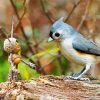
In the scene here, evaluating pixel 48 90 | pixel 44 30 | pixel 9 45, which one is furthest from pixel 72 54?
pixel 44 30

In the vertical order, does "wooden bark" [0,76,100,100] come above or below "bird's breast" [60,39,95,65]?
below

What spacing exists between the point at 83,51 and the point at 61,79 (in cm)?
26

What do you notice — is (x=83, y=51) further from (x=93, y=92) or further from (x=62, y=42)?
(x=93, y=92)

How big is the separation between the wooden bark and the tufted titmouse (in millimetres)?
176

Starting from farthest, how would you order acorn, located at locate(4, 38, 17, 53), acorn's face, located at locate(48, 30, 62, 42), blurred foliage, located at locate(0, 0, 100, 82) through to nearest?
blurred foliage, located at locate(0, 0, 100, 82) < acorn's face, located at locate(48, 30, 62, 42) < acorn, located at locate(4, 38, 17, 53)

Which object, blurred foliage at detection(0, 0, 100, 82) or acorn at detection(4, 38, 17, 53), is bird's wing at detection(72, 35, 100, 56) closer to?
blurred foliage at detection(0, 0, 100, 82)

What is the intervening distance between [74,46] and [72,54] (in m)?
0.06

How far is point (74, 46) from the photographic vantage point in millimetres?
3086

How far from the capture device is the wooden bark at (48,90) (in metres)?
2.71

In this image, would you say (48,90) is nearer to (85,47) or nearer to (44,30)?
(85,47)

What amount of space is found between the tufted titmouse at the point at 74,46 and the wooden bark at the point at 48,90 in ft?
0.58

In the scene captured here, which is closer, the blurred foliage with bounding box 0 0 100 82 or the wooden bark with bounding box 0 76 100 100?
the wooden bark with bounding box 0 76 100 100

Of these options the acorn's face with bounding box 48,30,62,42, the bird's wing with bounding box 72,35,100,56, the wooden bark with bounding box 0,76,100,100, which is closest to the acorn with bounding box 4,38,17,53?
the wooden bark with bounding box 0,76,100,100

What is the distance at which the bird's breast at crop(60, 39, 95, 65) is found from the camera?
10.0 feet
